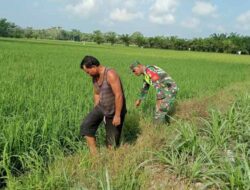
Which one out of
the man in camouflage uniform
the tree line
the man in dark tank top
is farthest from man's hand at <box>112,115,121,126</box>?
the tree line

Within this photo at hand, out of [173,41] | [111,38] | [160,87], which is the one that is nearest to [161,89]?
[160,87]

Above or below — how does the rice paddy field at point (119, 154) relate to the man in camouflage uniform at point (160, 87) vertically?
below

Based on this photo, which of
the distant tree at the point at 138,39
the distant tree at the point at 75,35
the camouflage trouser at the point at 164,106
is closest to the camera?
the camouflage trouser at the point at 164,106

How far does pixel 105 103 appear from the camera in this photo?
15.3ft

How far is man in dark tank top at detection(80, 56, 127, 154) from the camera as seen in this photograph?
14.7ft

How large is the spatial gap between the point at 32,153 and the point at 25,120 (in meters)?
1.13

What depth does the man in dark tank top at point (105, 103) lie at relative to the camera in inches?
176

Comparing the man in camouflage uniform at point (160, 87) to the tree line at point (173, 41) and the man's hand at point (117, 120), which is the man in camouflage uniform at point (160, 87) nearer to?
the man's hand at point (117, 120)

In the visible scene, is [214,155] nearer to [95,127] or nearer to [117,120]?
[117,120]

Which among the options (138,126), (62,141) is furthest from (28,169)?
(138,126)

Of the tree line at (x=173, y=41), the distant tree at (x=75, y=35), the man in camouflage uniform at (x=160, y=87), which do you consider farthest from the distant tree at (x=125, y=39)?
the man in camouflage uniform at (x=160, y=87)

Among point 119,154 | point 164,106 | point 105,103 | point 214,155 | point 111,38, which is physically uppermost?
point 111,38

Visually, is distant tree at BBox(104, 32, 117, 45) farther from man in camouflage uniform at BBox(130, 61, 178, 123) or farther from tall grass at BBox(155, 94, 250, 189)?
tall grass at BBox(155, 94, 250, 189)

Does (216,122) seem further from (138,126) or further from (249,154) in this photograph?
(138,126)
